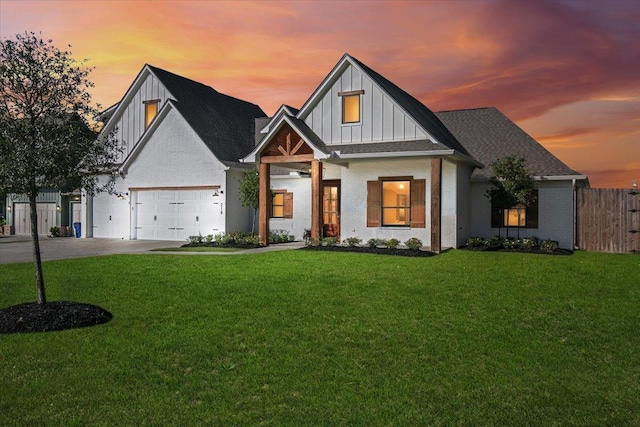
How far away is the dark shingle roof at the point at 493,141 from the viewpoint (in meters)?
21.3

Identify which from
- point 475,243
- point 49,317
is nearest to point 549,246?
point 475,243

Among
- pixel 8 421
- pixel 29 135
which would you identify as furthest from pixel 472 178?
pixel 8 421

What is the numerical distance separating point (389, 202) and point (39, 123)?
47.1 feet

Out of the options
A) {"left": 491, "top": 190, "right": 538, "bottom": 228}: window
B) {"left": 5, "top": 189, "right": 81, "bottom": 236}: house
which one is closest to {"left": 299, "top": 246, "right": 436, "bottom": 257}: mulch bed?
→ {"left": 491, "top": 190, "right": 538, "bottom": 228}: window

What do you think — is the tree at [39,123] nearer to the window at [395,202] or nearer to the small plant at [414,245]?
the small plant at [414,245]

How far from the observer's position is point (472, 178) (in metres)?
21.8

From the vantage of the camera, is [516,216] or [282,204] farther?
[282,204]

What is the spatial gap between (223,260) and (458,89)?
13649 millimetres

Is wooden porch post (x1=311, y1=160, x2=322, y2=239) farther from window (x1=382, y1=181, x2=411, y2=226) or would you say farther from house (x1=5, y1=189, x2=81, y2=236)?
house (x1=5, y1=189, x2=81, y2=236)

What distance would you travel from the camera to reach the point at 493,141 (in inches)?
942

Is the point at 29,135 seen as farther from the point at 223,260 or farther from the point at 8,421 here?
the point at 223,260


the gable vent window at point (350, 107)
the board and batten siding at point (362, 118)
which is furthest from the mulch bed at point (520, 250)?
the gable vent window at point (350, 107)

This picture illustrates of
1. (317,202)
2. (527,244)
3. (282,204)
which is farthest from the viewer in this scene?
(282,204)

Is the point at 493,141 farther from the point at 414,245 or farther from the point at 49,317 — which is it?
the point at 49,317
